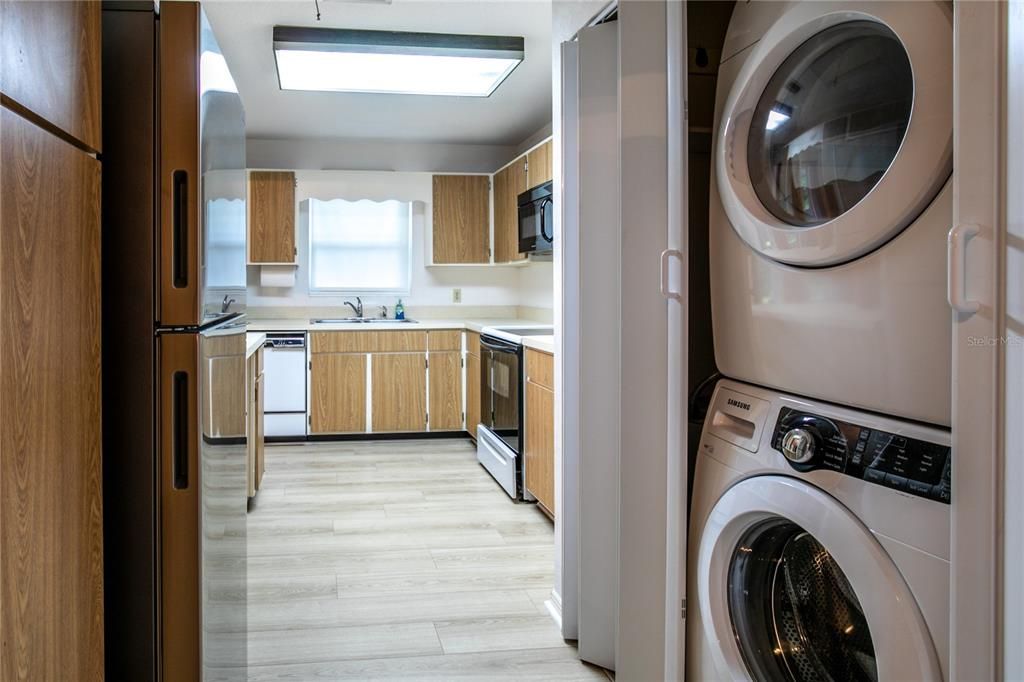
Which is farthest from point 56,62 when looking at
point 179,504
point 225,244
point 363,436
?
point 363,436

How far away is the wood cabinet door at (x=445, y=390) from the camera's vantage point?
6348mm

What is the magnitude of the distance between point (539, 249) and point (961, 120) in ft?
12.6

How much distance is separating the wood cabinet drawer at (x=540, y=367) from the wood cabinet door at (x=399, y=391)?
2.19 meters

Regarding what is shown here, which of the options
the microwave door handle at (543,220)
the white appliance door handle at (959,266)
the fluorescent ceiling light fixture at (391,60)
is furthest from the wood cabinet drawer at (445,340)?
the white appliance door handle at (959,266)

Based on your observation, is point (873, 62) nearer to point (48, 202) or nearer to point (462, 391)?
point (48, 202)

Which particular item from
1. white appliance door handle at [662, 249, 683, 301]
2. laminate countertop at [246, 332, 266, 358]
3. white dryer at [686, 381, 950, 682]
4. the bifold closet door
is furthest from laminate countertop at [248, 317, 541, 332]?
white dryer at [686, 381, 950, 682]

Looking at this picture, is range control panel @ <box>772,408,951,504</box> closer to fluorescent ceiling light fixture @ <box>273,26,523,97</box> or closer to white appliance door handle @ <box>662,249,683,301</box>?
white appliance door handle @ <box>662,249,683,301</box>

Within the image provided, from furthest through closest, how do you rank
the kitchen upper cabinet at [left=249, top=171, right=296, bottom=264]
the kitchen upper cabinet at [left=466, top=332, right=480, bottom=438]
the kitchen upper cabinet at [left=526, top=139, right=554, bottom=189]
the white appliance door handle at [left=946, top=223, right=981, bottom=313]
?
the kitchen upper cabinet at [left=249, top=171, right=296, bottom=264], the kitchen upper cabinet at [left=466, top=332, right=480, bottom=438], the kitchen upper cabinet at [left=526, top=139, right=554, bottom=189], the white appliance door handle at [left=946, top=223, right=981, bottom=313]

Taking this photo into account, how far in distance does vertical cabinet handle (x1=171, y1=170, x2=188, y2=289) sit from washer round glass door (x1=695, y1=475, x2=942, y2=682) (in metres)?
1.20

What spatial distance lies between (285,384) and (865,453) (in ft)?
17.5

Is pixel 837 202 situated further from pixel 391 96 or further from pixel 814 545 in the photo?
pixel 391 96

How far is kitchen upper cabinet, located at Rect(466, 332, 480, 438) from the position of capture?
6023mm

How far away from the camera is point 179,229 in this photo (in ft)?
5.69

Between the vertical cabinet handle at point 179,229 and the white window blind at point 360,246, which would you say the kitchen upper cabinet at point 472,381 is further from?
the vertical cabinet handle at point 179,229
